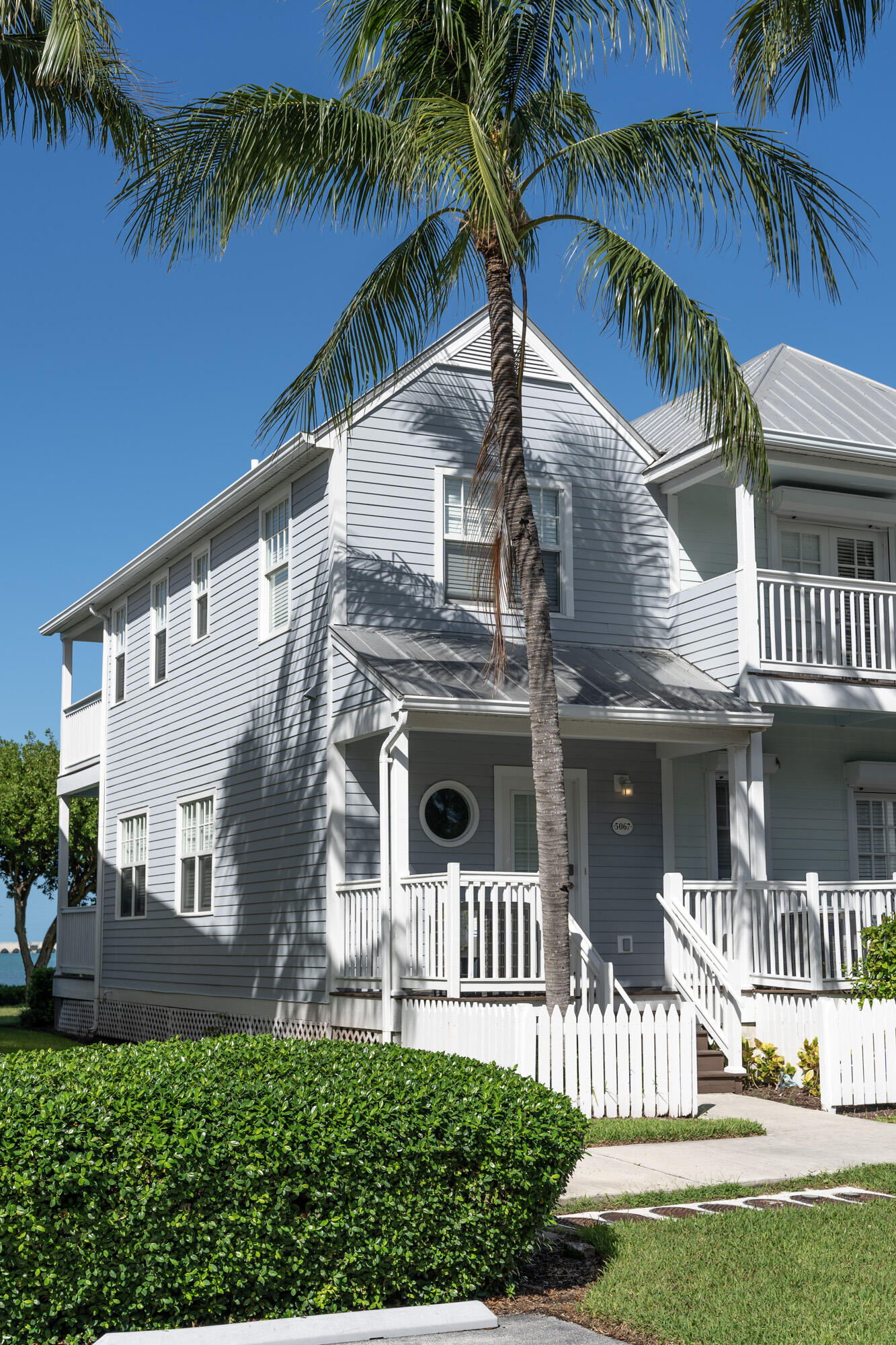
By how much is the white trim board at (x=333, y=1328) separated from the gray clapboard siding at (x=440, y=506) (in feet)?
32.2

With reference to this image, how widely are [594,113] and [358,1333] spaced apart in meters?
10.4

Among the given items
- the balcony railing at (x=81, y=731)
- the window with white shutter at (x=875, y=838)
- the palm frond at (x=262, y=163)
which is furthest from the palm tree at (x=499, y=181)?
the balcony railing at (x=81, y=731)

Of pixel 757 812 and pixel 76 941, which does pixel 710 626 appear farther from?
pixel 76 941

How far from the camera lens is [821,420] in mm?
15969

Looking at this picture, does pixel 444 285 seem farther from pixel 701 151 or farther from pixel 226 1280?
pixel 226 1280

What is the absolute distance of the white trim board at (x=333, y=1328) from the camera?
4992 millimetres

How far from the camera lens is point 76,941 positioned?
23500mm

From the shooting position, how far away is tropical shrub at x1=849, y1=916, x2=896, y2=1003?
476 inches

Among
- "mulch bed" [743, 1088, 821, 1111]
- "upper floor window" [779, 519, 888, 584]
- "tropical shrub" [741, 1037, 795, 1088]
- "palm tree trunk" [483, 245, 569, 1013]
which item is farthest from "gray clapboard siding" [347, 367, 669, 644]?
"mulch bed" [743, 1088, 821, 1111]

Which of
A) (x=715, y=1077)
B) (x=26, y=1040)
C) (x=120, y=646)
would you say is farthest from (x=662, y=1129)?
(x=120, y=646)

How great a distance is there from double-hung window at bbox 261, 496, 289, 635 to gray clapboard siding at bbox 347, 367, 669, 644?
1596 millimetres

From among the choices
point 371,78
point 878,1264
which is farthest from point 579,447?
point 878,1264

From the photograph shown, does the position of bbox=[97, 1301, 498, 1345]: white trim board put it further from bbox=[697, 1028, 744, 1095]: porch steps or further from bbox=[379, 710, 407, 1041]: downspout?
bbox=[697, 1028, 744, 1095]: porch steps

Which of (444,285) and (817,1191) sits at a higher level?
(444,285)
